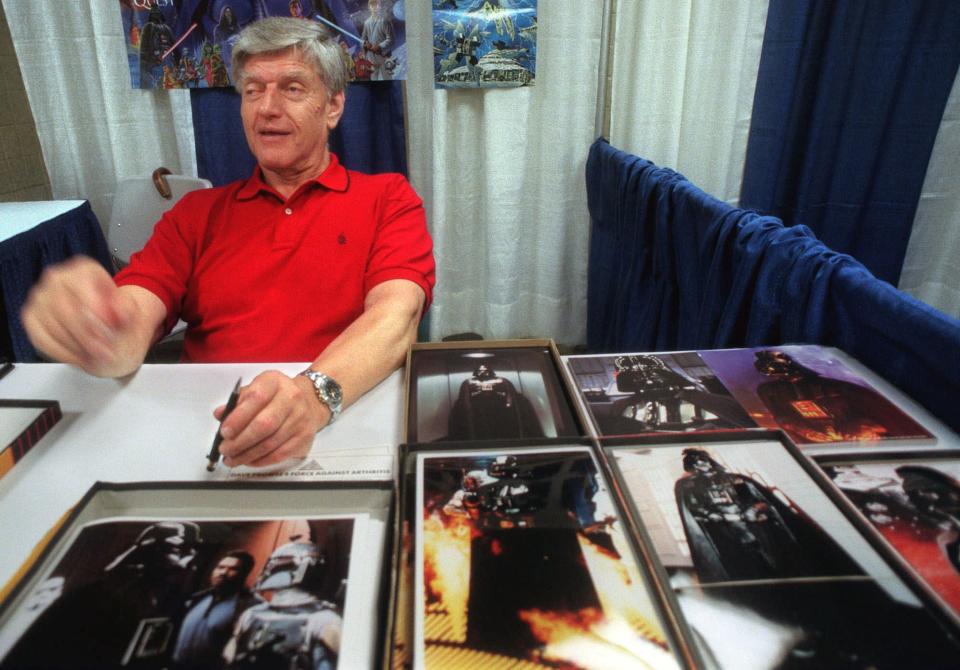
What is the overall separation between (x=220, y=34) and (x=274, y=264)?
1329 millimetres

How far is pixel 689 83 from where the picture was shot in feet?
7.02

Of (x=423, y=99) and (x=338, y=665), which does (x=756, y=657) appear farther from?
(x=423, y=99)

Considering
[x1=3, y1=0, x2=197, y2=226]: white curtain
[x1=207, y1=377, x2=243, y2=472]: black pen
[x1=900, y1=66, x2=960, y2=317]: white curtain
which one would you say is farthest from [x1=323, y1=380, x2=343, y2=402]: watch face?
[x1=900, y1=66, x2=960, y2=317]: white curtain

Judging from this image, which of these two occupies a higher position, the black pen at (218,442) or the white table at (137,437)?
the black pen at (218,442)

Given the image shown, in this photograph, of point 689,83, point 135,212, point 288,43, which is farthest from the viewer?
point 689,83

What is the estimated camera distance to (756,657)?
15.9 inches

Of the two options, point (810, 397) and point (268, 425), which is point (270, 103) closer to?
point (268, 425)

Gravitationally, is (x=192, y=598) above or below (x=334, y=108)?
below

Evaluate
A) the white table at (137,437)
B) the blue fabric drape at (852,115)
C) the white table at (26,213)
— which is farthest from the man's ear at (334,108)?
the blue fabric drape at (852,115)

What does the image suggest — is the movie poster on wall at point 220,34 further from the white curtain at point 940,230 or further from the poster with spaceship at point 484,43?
the white curtain at point 940,230

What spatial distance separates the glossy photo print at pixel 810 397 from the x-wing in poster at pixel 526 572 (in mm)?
265

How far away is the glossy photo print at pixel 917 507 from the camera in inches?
19.1

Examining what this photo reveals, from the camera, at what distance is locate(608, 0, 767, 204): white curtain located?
2.05 meters

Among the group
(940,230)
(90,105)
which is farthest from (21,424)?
(940,230)
